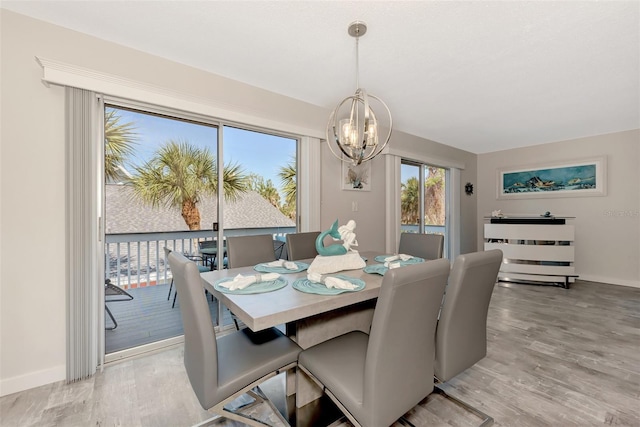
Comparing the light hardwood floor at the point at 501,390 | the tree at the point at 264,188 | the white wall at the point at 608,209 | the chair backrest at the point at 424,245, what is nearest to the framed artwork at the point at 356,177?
the tree at the point at 264,188

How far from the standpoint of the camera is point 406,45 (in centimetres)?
213

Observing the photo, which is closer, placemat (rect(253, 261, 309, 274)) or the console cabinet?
placemat (rect(253, 261, 309, 274))

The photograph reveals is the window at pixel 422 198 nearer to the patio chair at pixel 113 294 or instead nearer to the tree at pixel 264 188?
the tree at pixel 264 188

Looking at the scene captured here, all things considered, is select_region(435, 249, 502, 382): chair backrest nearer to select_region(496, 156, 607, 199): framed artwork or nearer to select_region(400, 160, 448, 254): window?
select_region(400, 160, 448, 254): window

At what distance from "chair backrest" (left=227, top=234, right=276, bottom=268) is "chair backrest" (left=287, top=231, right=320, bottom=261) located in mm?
178

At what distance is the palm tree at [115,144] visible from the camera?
2.20 metres

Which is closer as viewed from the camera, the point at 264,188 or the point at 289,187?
the point at 264,188

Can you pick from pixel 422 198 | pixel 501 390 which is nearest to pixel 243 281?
pixel 501 390

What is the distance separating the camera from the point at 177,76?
7.89ft

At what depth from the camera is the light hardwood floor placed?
1.61m

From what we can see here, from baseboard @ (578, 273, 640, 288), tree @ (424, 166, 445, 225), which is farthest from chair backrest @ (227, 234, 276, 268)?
baseboard @ (578, 273, 640, 288)

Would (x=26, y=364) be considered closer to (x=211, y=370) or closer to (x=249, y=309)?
(x=211, y=370)

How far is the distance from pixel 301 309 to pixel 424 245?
187cm

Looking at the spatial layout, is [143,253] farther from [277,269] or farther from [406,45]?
[406,45]
